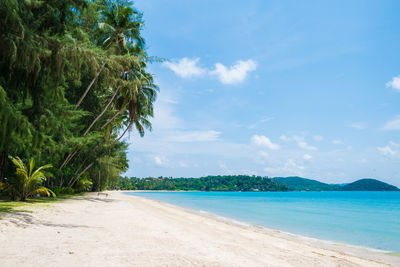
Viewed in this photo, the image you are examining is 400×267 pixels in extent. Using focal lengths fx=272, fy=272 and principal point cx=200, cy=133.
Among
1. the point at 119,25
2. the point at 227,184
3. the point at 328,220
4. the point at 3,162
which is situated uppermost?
the point at 119,25

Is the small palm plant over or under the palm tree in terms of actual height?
under

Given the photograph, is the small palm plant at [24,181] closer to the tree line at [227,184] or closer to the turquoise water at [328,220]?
the turquoise water at [328,220]

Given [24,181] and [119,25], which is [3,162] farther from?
Result: [119,25]

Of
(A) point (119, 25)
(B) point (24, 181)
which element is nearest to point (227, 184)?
(A) point (119, 25)

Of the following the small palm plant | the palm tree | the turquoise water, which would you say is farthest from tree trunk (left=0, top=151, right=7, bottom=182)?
the turquoise water

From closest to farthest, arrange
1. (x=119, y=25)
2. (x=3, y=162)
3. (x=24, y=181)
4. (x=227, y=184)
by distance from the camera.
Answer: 1. (x=24, y=181)
2. (x=3, y=162)
3. (x=119, y=25)
4. (x=227, y=184)

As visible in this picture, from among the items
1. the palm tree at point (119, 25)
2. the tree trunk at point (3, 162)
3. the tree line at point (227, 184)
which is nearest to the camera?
the tree trunk at point (3, 162)

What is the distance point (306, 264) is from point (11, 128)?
7354mm

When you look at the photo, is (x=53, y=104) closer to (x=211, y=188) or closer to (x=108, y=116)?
(x=108, y=116)

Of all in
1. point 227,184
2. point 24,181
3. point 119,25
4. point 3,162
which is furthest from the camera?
point 227,184

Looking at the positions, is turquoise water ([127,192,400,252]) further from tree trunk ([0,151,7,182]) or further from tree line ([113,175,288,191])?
tree line ([113,175,288,191])

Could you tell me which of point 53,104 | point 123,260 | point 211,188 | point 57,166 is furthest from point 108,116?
point 211,188

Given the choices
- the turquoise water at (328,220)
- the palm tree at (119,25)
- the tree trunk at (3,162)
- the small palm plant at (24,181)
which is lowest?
the turquoise water at (328,220)

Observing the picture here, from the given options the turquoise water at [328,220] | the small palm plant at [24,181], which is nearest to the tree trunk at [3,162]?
the small palm plant at [24,181]
